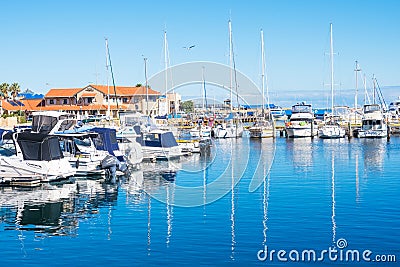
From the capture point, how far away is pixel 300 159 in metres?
45.9

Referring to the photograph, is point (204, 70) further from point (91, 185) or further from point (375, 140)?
point (375, 140)

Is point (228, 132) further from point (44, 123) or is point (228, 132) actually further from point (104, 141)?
point (104, 141)

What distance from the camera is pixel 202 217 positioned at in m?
22.8

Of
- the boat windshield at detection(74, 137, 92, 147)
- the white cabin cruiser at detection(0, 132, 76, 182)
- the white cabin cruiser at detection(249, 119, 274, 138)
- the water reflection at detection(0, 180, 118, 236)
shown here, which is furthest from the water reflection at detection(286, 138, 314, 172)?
the white cabin cruiser at detection(0, 132, 76, 182)

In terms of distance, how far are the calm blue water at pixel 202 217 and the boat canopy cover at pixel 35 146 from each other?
1716 millimetres

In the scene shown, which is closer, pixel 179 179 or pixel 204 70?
pixel 179 179

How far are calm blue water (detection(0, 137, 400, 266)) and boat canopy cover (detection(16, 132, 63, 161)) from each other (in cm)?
172

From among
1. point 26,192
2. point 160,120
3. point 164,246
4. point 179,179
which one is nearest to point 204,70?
point 179,179

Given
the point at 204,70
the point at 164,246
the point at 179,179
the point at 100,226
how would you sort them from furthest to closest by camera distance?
the point at 204,70 → the point at 179,179 → the point at 100,226 → the point at 164,246

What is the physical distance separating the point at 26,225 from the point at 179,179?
45.4 feet

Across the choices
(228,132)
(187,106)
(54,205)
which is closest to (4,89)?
(187,106)

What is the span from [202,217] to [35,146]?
39.4 ft

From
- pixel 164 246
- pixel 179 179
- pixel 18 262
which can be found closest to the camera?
pixel 18 262

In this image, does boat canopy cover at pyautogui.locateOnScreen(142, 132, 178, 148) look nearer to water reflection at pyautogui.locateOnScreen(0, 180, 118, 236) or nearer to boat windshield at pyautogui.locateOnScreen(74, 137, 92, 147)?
boat windshield at pyautogui.locateOnScreen(74, 137, 92, 147)
